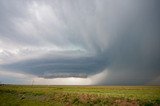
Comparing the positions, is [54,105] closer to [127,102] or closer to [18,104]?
[18,104]

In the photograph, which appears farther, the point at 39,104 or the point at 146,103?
the point at 39,104

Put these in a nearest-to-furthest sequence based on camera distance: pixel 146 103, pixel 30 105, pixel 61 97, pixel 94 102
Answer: pixel 146 103, pixel 94 102, pixel 30 105, pixel 61 97

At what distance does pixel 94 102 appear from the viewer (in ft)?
196

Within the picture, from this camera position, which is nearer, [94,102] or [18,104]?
[94,102]

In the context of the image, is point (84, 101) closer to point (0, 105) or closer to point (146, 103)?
point (146, 103)

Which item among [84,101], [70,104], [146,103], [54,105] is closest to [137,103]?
[146,103]

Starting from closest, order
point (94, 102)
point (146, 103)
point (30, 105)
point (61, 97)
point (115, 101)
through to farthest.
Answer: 1. point (146, 103)
2. point (115, 101)
3. point (94, 102)
4. point (30, 105)
5. point (61, 97)

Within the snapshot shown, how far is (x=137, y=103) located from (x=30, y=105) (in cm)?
3034

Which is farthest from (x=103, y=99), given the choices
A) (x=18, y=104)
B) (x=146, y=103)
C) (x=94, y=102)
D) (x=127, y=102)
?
(x=18, y=104)

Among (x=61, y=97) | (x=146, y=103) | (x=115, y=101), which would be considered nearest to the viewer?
(x=146, y=103)

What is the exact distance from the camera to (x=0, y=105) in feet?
212

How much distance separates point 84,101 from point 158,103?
→ 65.1 ft

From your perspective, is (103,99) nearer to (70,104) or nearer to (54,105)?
(70,104)

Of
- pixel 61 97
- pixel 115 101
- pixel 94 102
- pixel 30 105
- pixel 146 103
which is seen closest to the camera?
pixel 146 103
